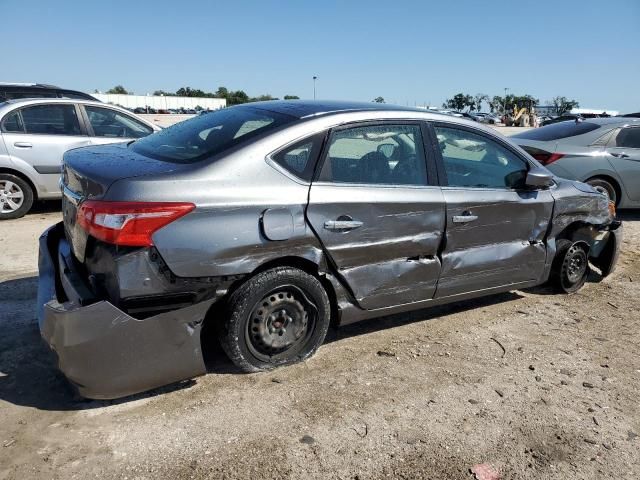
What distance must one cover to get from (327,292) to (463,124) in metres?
1.67

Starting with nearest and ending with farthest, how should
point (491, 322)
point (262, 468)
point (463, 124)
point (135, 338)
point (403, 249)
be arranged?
point (262, 468) → point (135, 338) → point (403, 249) → point (463, 124) → point (491, 322)

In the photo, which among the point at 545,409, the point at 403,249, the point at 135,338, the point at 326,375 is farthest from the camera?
the point at 403,249

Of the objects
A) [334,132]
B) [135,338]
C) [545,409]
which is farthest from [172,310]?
[545,409]

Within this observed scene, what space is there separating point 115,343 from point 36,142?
216 inches

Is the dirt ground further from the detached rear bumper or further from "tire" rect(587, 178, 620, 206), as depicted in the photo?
"tire" rect(587, 178, 620, 206)

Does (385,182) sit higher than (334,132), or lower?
lower

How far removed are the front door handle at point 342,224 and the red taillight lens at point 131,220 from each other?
908 millimetres

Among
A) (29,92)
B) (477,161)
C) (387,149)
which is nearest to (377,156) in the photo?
(387,149)

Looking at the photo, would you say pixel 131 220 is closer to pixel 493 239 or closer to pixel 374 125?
pixel 374 125

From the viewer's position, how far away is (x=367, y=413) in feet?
9.80

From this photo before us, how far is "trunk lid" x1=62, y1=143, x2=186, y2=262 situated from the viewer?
2887 mm

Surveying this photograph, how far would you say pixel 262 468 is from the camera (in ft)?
8.23

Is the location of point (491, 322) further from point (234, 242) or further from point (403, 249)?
point (234, 242)

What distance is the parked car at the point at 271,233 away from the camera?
275 centimetres
